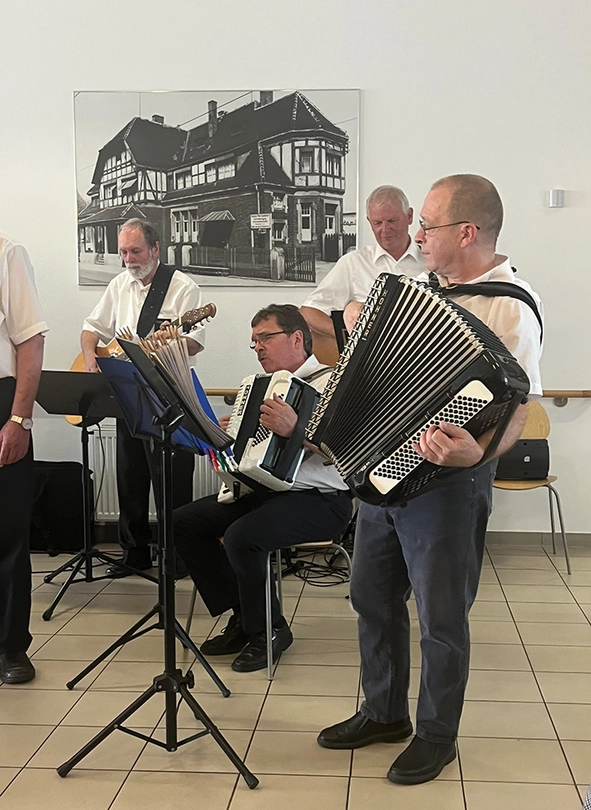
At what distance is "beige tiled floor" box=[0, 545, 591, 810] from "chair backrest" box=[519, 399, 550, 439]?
893mm

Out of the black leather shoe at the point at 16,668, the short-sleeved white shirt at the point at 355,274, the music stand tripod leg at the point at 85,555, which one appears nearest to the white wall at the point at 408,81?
the short-sleeved white shirt at the point at 355,274

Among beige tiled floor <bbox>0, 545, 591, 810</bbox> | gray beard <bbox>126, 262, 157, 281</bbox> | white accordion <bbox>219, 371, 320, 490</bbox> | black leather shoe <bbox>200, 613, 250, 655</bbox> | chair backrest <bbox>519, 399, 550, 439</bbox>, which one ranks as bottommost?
beige tiled floor <bbox>0, 545, 591, 810</bbox>

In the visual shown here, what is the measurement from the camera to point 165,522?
235 cm

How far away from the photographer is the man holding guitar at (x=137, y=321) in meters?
4.09

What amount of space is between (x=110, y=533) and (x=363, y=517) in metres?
2.78

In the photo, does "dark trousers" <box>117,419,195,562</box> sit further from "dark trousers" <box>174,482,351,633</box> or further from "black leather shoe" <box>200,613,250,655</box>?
"black leather shoe" <box>200,613,250,655</box>

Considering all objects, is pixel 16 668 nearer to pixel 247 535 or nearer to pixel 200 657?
pixel 200 657

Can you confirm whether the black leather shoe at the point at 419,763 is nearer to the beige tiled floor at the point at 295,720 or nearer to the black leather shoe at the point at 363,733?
the beige tiled floor at the point at 295,720

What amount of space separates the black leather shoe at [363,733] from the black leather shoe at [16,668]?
1.06m

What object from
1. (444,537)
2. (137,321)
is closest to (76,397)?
(137,321)

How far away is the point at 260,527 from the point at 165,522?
643 millimetres

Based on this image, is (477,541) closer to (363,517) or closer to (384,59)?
(363,517)

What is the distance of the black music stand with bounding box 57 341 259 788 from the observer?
2.25 meters

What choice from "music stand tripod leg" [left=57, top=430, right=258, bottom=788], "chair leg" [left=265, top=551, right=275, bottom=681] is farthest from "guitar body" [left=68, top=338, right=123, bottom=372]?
"music stand tripod leg" [left=57, top=430, right=258, bottom=788]
